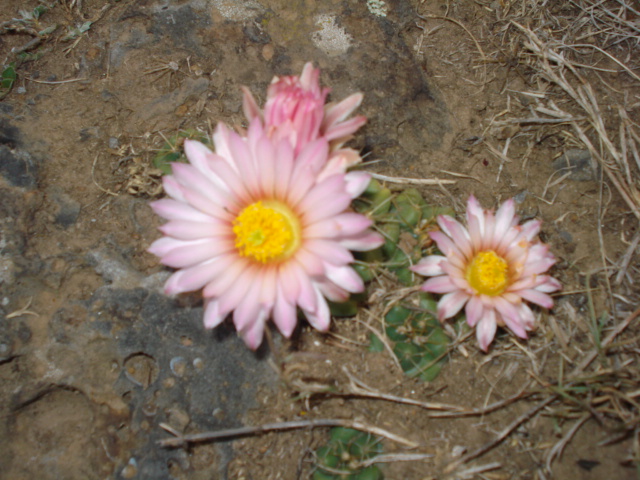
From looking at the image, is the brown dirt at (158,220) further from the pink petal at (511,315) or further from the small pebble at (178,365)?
the pink petal at (511,315)

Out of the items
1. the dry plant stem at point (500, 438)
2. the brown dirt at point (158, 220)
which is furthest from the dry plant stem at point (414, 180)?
the dry plant stem at point (500, 438)

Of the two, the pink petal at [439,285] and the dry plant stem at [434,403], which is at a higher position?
the pink petal at [439,285]

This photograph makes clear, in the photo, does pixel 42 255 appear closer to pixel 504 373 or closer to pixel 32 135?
pixel 32 135

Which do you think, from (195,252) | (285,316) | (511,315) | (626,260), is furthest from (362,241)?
(626,260)

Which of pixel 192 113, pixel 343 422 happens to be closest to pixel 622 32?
pixel 192 113

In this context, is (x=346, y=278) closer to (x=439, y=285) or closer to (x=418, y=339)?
(x=439, y=285)

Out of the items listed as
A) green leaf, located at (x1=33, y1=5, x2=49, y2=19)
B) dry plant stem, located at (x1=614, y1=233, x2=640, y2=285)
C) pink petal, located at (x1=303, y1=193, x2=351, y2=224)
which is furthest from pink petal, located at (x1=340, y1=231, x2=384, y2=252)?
green leaf, located at (x1=33, y1=5, x2=49, y2=19)

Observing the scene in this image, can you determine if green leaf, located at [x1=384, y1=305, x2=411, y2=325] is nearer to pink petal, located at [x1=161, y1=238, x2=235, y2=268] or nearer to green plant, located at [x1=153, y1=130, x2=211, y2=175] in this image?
pink petal, located at [x1=161, y1=238, x2=235, y2=268]
